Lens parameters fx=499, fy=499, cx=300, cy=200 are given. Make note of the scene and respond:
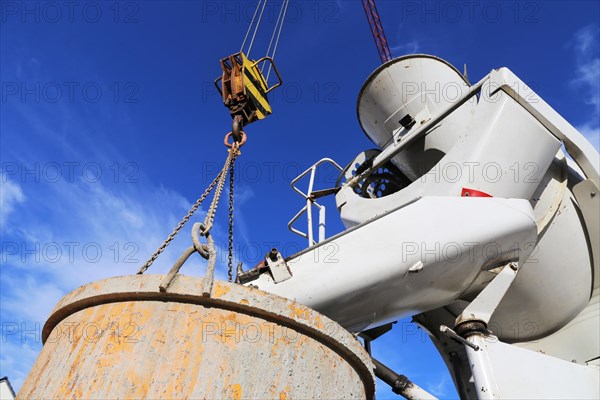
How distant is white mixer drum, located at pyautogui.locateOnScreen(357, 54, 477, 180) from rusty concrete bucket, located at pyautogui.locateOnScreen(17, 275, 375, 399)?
2818mm

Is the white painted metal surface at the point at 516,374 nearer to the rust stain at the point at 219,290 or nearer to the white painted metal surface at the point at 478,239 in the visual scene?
the white painted metal surface at the point at 478,239

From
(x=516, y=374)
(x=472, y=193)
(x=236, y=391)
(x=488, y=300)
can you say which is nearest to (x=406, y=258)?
(x=488, y=300)

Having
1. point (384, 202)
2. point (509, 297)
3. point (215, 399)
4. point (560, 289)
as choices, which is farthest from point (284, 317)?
point (560, 289)

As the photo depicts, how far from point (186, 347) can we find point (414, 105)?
3738mm

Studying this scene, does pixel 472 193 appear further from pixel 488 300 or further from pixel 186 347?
pixel 186 347

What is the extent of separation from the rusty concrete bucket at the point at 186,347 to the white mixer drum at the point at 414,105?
282cm

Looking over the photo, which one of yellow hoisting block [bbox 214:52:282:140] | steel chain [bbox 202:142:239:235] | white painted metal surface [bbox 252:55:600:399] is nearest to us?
steel chain [bbox 202:142:239:235]

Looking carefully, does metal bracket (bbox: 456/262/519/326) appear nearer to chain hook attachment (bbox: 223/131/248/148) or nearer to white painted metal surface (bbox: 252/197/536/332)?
white painted metal surface (bbox: 252/197/536/332)

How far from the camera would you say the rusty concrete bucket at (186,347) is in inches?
66.7

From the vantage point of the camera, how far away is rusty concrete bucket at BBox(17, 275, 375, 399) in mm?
1693

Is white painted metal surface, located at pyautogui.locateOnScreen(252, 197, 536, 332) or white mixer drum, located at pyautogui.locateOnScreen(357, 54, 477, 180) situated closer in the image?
white painted metal surface, located at pyautogui.locateOnScreen(252, 197, 536, 332)

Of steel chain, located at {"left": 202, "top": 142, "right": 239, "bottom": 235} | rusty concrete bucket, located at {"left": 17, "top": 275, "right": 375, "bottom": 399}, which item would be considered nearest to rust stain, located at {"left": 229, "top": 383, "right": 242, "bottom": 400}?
rusty concrete bucket, located at {"left": 17, "top": 275, "right": 375, "bottom": 399}

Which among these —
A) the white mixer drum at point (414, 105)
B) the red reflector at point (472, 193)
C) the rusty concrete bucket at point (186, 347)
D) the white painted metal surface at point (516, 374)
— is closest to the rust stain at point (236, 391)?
the rusty concrete bucket at point (186, 347)

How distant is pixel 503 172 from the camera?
3598mm
